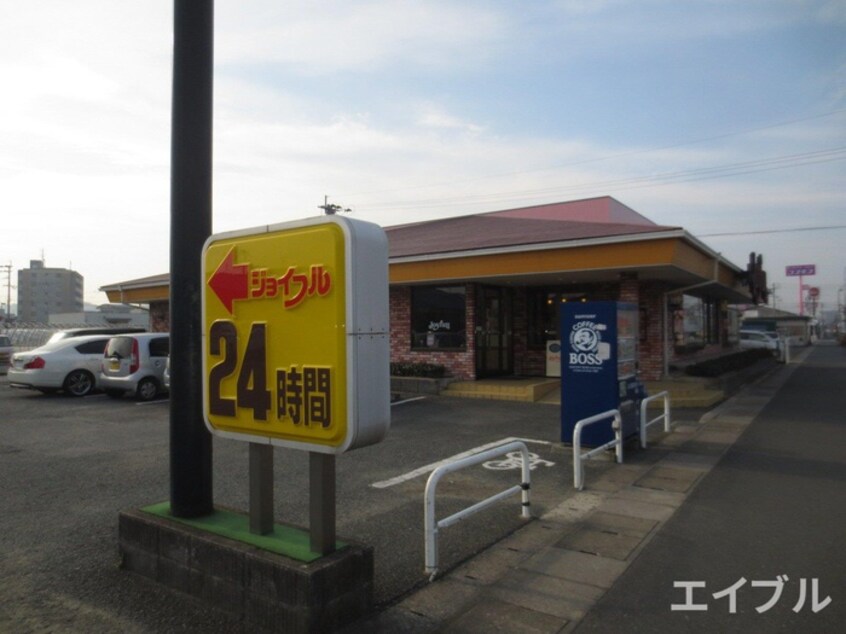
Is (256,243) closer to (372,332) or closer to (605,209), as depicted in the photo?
(372,332)

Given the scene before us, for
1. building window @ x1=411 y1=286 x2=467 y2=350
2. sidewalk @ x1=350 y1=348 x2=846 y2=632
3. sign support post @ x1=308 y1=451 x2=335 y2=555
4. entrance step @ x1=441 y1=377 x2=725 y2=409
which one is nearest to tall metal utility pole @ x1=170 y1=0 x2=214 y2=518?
sign support post @ x1=308 y1=451 x2=335 y2=555

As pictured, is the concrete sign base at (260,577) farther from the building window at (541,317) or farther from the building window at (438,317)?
the building window at (541,317)

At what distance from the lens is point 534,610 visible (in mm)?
4199

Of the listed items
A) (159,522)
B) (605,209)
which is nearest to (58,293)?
(605,209)

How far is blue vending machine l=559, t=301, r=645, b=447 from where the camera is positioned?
29.5 ft

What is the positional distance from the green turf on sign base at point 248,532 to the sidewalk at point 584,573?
2.03 feet

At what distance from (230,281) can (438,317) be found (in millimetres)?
13373

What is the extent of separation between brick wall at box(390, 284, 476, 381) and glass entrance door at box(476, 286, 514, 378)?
0.73 ft

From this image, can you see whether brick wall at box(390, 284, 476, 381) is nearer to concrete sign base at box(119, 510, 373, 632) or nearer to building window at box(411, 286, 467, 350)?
building window at box(411, 286, 467, 350)

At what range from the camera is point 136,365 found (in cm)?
1519

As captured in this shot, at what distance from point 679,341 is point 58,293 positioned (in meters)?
140

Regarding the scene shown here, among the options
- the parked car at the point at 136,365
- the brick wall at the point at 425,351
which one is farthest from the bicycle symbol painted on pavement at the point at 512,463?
the parked car at the point at 136,365

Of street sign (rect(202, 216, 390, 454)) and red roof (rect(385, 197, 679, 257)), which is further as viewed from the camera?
red roof (rect(385, 197, 679, 257))

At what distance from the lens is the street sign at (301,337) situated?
3.80 meters
